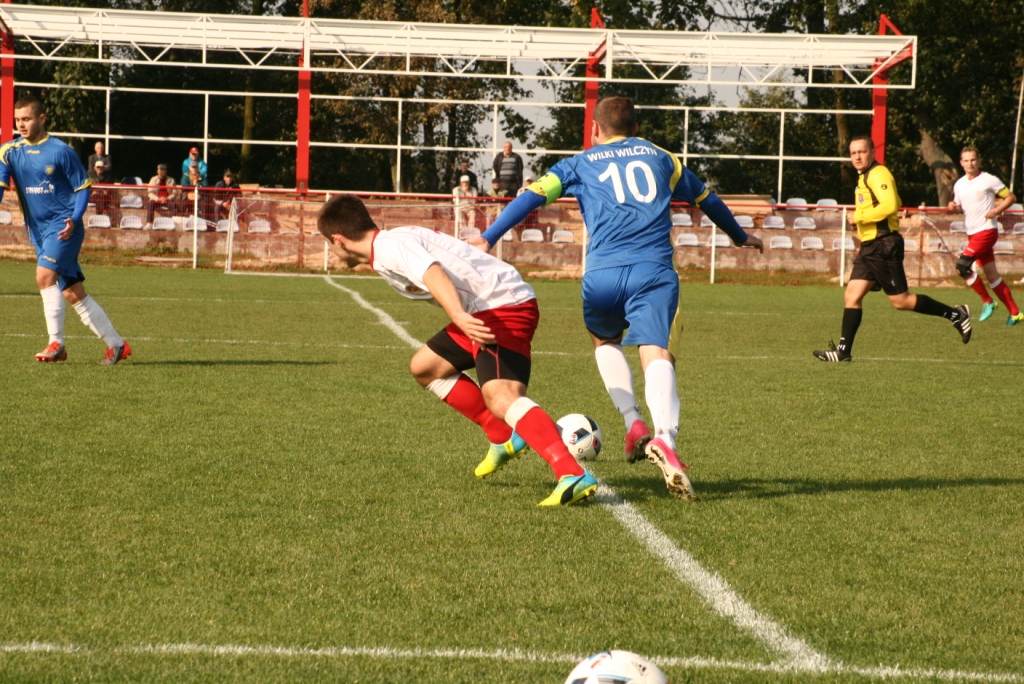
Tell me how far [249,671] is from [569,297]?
18.1m

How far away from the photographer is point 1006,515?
5.92m

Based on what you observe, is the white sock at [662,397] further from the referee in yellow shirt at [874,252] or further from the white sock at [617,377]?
the referee in yellow shirt at [874,252]

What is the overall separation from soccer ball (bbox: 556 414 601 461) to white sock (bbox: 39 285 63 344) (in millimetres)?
5682

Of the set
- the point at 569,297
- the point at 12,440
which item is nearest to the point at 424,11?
the point at 569,297

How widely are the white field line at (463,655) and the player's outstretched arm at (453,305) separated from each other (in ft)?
5.72

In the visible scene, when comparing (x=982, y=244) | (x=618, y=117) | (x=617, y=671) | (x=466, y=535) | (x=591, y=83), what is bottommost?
(x=466, y=535)

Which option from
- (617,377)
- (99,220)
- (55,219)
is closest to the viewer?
(617,377)

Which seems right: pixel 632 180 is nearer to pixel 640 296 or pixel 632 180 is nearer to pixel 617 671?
pixel 640 296

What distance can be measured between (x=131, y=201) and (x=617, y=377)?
21432 millimetres

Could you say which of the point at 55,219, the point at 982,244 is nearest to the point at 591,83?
the point at 982,244

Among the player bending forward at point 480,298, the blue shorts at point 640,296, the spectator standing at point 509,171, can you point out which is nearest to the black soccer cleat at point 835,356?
the blue shorts at point 640,296

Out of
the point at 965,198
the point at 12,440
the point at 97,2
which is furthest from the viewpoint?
the point at 97,2

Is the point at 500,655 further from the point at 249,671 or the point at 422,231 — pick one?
the point at 422,231

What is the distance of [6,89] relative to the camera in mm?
30188
